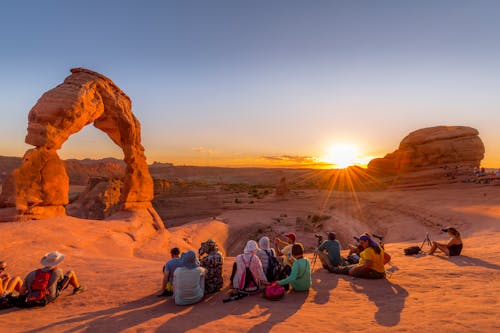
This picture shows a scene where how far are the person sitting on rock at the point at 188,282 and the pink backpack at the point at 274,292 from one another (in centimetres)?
131

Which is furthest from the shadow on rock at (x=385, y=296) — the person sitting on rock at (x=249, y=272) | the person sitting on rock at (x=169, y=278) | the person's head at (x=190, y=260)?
the person sitting on rock at (x=169, y=278)

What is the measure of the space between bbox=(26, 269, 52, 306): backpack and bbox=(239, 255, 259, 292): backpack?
3.91 m

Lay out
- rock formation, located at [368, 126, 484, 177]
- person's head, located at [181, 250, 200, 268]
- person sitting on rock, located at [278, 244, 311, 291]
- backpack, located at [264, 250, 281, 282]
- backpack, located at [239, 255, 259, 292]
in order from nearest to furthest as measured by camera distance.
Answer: person's head, located at [181, 250, 200, 268] < backpack, located at [239, 255, 259, 292] < person sitting on rock, located at [278, 244, 311, 291] < backpack, located at [264, 250, 281, 282] < rock formation, located at [368, 126, 484, 177]

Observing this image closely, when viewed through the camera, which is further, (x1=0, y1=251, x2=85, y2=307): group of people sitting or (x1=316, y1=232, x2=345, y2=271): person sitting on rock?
(x1=316, y1=232, x2=345, y2=271): person sitting on rock

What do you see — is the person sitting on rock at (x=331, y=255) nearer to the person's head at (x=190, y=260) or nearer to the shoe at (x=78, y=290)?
the person's head at (x=190, y=260)

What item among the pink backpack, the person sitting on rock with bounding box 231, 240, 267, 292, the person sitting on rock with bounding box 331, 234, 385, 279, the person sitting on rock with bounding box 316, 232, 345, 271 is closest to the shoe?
the person sitting on rock with bounding box 231, 240, 267, 292

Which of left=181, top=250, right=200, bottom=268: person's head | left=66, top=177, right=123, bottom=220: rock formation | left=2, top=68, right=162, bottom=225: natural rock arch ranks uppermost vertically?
left=2, top=68, right=162, bottom=225: natural rock arch

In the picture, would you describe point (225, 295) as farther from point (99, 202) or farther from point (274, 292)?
point (99, 202)

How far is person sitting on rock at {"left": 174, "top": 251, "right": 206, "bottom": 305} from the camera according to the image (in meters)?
5.82

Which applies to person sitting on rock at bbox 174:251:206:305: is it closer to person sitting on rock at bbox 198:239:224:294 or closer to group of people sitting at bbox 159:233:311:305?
group of people sitting at bbox 159:233:311:305

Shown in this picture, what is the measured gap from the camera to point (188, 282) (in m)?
5.83

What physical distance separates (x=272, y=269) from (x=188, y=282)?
75.5 inches

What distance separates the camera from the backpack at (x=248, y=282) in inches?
243

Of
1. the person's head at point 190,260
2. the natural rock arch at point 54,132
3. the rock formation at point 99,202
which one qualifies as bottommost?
the rock formation at point 99,202
